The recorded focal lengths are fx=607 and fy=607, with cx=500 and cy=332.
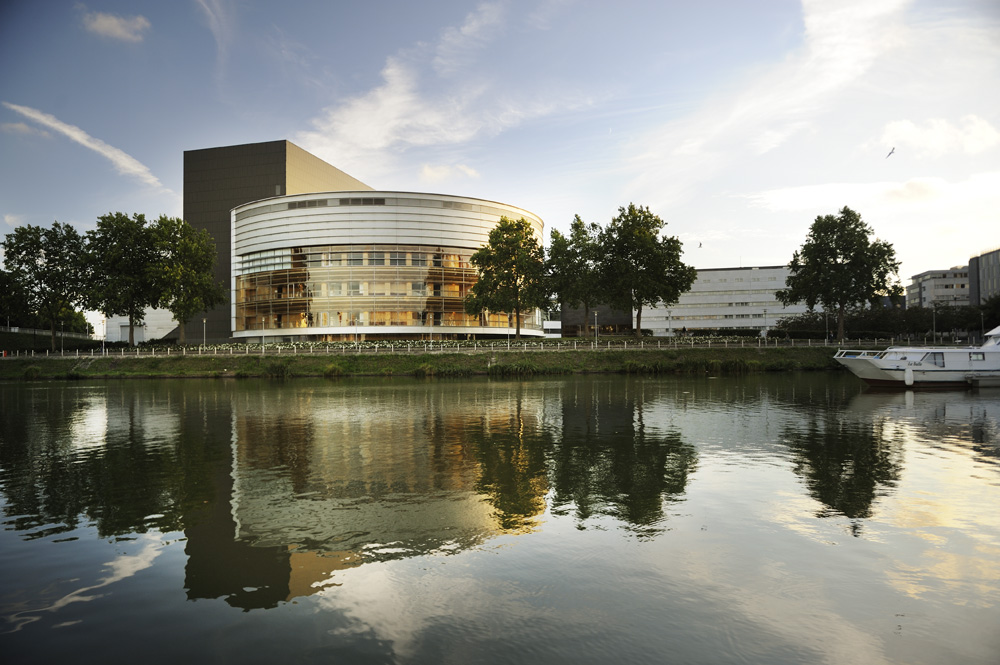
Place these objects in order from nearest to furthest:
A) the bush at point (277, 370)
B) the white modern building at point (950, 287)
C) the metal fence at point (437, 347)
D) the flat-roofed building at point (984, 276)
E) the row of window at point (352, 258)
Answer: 1. the bush at point (277, 370)
2. the metal fence at point (437, 347)
3. the row of window at point (352, 258)
4. the flat-roofed building at point (984, 276)
5. the white modern building at point (950, 287)

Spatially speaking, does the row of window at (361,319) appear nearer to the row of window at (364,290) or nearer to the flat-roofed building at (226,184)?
the row of window at (364,290)

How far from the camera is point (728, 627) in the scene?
6.64 m

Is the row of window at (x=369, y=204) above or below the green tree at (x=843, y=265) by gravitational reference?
above

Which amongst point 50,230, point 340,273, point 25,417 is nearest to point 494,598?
point 25,417

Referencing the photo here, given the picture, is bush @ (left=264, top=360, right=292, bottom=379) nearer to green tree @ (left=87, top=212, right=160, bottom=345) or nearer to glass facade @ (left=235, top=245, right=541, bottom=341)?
green tree @ (left=87, top=212, right=160, bottom=345)

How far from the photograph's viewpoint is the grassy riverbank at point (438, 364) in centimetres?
6069

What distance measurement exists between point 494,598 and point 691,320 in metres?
133

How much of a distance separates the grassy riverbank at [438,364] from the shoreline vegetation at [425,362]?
97 millimetres

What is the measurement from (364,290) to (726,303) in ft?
260

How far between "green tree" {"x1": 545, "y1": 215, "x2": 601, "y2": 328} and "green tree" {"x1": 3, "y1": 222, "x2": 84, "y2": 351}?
63172mm

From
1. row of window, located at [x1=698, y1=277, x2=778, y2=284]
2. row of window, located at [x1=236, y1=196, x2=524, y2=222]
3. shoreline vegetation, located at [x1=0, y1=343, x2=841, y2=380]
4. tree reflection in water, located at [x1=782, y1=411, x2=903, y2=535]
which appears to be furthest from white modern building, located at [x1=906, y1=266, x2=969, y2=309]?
tree reflection in water, located at [x1=782, y1=411, x2=903, y2=535]

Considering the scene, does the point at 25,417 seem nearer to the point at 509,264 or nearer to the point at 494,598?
the point at 494,598

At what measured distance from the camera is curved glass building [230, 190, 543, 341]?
97.9 metres

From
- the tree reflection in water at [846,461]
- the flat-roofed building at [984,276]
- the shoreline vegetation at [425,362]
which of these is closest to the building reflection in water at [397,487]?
the tree reflection in water at [846,461]
